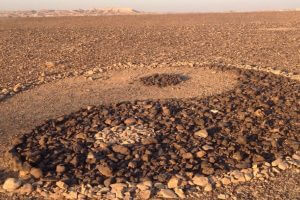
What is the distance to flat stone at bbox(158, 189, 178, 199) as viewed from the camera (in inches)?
221

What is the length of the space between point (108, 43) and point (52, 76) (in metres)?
7.83

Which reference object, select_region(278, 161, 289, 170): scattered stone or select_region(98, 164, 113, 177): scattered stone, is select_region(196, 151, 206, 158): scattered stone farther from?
select_region(98, 164, 113, 177): scattered stone

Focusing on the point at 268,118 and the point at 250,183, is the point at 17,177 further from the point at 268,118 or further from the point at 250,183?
the point at 268,118

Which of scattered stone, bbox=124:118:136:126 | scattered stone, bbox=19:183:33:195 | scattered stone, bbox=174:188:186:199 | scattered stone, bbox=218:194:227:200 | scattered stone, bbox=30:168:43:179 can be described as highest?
scattered stone, bbox=124:118:136:126

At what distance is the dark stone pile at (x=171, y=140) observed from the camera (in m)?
6.36

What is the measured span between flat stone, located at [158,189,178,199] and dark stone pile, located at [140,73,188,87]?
5.37 meters

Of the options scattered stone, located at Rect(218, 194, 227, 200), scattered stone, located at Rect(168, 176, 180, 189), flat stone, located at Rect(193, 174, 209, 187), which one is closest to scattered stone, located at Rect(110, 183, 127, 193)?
scattered stone, located at Rect(168, 176, 180, 189)

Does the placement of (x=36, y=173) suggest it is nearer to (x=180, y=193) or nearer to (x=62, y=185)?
(x=62, y=185)

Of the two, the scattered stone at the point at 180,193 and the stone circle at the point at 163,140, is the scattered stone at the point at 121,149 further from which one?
the scattered stone at the point at 180,193

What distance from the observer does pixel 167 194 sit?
18.5ft

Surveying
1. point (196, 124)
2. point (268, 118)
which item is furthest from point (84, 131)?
point (268, 118)

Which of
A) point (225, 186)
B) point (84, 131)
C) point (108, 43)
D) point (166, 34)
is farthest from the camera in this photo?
point (166, 34)

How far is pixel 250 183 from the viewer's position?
5.90 m

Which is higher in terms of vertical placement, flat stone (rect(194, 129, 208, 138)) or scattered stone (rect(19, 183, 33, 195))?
flat stone (rect(194, 129, 208, 138))
